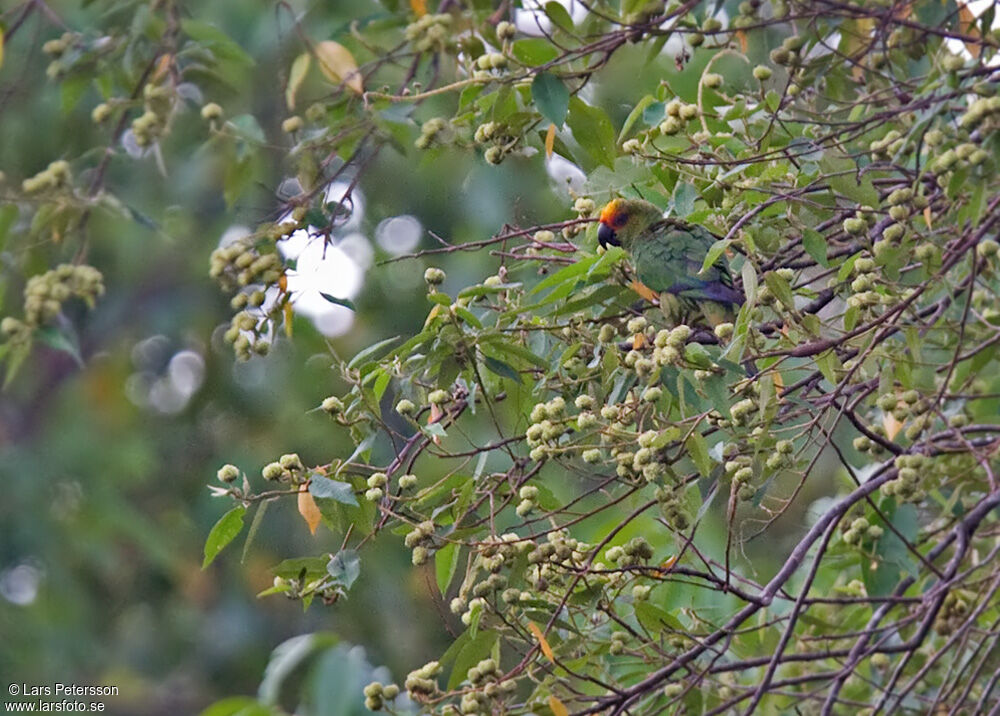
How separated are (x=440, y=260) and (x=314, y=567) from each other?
335 centimetres

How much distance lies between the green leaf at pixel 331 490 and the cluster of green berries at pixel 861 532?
106cm

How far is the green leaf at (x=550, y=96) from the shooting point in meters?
2.08

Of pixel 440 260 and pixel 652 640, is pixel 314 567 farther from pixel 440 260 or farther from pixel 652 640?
pixel 440 260

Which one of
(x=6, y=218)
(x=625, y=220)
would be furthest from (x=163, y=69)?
(x=625, y=220)

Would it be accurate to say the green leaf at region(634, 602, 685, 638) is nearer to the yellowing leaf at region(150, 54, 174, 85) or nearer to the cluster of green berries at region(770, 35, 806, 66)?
the cluster of green berries at region(770, 35, 806, 66)

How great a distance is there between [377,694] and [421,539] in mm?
277

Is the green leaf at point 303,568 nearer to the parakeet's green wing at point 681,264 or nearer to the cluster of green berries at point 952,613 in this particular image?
the parakeet's green wing at point 681,264

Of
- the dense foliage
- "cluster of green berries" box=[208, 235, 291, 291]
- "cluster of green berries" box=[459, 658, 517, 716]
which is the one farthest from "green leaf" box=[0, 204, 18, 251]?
"cluster of green berries" box=[459, 658, 517, 716]

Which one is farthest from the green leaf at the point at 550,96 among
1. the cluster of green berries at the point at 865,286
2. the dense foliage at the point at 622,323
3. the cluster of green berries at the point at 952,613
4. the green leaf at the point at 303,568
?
the cluster of green berries at the point at 952,613

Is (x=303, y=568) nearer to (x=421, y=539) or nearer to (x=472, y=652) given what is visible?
(x=421, y=539)

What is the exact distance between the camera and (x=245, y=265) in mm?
2193

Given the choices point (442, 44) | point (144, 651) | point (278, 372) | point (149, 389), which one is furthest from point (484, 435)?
point (442, 44)

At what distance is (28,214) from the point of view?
8.32ft

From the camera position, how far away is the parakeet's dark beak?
8.68 ft
